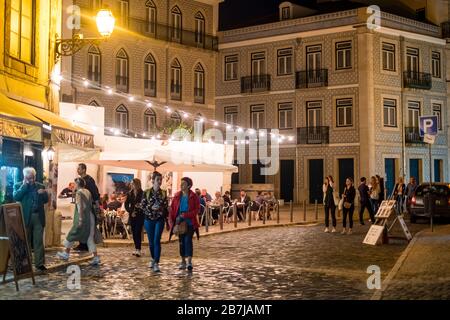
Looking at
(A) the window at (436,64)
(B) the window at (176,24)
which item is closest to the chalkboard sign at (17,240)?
(B) the window at (176,24)

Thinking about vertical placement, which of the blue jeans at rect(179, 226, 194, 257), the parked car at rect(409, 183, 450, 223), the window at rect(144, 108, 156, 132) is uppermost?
the window at rect(144, 108, 156, 132)

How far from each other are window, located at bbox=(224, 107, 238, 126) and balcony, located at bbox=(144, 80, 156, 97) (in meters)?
5.47

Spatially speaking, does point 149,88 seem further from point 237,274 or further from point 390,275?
point 390,275

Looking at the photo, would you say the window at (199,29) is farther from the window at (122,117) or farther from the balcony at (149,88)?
the window at (122,117)

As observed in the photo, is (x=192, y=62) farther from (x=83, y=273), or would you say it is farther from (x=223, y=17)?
(x=83, y=273)

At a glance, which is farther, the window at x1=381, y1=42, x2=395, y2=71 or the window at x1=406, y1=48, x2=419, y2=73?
the window at x1=406, y1=48, x2=419, y2=73

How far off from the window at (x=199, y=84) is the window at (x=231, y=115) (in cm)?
171

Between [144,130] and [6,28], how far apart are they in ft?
73.0

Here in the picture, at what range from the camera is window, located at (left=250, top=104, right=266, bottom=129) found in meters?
39.5

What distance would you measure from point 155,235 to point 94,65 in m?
24.1

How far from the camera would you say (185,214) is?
1126 centimetres

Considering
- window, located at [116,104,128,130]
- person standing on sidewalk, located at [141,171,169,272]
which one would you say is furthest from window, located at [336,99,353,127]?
person standing on sidewalk, located at [141,171,169,272]

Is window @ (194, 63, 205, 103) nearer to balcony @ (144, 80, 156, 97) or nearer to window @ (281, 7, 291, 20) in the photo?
balcony @ (144, 80, 156, 97)

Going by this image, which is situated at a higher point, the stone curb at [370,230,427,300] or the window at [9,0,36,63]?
the window at [9,0,36,63]
